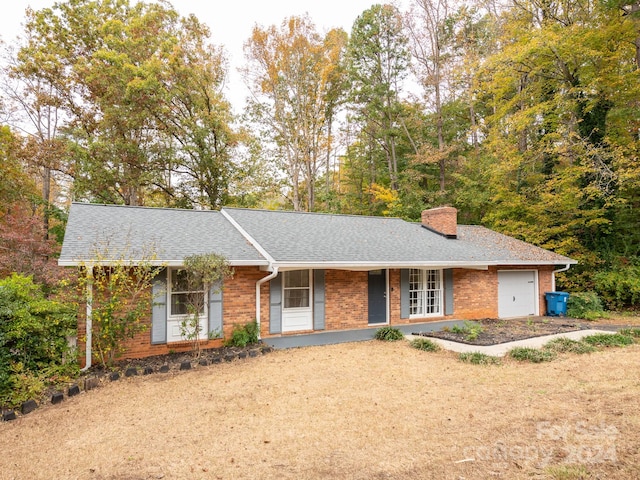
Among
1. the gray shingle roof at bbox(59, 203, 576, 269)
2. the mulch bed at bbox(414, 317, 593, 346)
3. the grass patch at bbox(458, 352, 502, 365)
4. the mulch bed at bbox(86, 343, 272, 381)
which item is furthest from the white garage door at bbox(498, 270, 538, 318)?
the mulch bed at bbox(86, 343, 272, 381)

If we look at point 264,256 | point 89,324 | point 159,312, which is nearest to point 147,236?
point 159,312

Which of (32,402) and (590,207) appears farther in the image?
(590,207)

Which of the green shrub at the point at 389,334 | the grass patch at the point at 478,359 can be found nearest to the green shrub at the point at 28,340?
the green shrub at the point at 389,334

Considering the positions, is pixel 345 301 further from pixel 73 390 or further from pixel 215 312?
pixel 73 390

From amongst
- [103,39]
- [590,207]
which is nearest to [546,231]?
[590,207]

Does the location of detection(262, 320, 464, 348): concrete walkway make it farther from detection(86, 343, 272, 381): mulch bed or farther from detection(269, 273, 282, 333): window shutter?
detection(86, 343, 272, 381): mulch bed

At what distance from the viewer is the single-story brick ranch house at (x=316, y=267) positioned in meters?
8.48

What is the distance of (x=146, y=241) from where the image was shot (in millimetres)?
8594

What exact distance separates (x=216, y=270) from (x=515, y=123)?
15.2 m

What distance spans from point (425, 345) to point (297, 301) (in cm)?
365

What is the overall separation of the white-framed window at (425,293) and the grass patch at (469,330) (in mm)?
1408

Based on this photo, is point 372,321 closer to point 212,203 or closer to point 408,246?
point 408,246

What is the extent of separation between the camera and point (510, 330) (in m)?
10.5

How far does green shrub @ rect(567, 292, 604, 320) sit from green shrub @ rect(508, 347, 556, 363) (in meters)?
6.94
